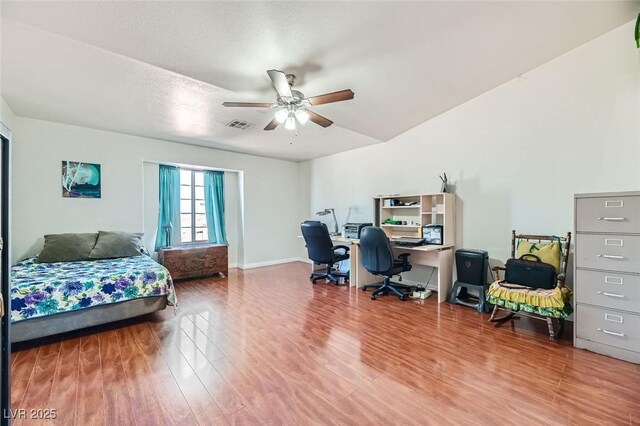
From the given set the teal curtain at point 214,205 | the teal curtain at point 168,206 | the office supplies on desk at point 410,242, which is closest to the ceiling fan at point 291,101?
the office supplies on desk at point 410,242

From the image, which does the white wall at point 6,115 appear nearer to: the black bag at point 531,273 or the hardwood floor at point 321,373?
the hardwood floor at point 321,373

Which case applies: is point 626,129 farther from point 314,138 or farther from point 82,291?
point 82,291

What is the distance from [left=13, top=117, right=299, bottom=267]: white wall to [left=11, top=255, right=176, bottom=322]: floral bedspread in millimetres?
744

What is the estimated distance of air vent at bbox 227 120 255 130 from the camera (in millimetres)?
3916

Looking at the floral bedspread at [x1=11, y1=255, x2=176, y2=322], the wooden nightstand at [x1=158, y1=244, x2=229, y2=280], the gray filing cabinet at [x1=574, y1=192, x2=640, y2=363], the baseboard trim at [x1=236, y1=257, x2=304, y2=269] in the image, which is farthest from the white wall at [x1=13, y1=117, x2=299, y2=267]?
the gray filing cabinet at [x1=574, y1=192, x2=640, y2=363]

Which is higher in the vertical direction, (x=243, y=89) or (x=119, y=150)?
(x=243, y=89)

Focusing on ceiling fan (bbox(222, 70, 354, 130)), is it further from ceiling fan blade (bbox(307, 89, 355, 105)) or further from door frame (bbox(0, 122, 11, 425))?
door frame (bbox(0, 122, 11, 425))

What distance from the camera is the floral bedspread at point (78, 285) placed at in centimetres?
248

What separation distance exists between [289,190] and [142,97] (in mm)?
3882

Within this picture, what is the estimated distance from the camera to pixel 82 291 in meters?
2.69

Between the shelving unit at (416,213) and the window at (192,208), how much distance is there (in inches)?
139

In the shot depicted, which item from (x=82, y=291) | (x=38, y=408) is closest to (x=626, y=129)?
(x=38, y=408)

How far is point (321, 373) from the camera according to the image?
6.83 feet

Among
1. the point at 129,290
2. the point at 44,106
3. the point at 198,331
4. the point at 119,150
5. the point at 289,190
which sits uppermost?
the point at 44,106
